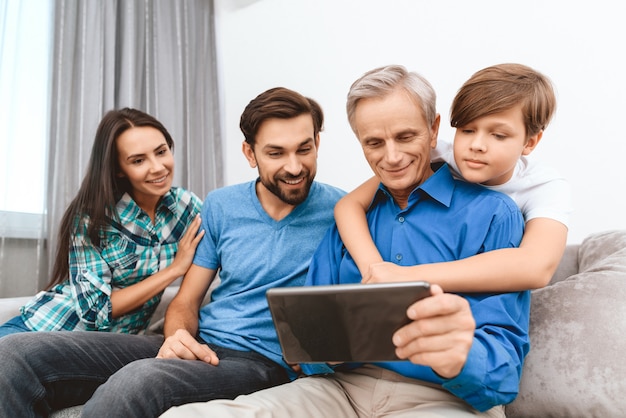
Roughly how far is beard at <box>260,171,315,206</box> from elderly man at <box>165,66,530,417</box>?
172 mm

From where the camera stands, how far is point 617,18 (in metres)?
1.92

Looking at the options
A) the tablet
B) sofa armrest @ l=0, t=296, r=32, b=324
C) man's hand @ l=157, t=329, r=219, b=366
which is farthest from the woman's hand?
the tablet

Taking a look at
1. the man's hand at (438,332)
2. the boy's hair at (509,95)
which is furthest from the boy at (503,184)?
the man's hand at (438,332)

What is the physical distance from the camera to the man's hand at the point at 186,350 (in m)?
1.32

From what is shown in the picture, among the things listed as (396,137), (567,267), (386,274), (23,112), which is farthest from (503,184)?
(23,112)

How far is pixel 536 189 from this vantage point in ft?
4.02

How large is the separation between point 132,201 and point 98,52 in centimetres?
120

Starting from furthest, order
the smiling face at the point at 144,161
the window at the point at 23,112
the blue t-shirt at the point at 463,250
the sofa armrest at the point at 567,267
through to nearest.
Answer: the window at the point at 23,112, the smiling face at the point at 144,161, the sofa armrest at the point at 567,267, the blue t-shirt at the point at 463,250

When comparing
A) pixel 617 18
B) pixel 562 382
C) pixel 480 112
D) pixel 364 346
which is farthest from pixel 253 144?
pixel 617 18

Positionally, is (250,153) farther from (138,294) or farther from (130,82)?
(130,82)

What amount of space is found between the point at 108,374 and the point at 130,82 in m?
1.76

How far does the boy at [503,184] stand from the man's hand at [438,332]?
8.6 inches

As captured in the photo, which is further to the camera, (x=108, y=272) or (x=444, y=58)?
(x=444, y=58)

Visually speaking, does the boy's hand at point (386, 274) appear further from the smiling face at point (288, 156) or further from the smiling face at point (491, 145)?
the smiling face at point (288, 156)
